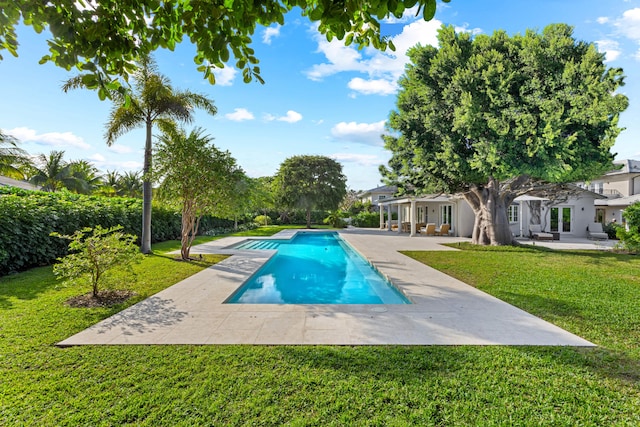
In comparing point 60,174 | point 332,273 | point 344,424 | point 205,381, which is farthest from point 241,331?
point 60,174

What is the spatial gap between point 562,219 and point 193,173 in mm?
25301

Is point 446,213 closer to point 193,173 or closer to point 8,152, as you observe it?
point 193,173

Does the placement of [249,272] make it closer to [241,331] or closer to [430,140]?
[241,331]

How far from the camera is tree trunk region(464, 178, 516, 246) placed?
15.9m

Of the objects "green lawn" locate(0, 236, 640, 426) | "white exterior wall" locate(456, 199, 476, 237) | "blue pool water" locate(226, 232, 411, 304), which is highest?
"white exterior wall" locate(456, 199, 476, 237)

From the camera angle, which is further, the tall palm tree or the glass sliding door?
the glass sliding door

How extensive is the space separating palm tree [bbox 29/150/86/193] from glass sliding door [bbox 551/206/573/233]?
37890mm

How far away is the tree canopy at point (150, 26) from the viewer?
7.12 ft

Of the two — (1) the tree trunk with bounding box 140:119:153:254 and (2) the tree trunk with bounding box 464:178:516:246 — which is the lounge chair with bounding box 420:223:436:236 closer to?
(2) the tree trunk with bounding box 464:178:516:246

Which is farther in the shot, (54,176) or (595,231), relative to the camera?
(54,176)

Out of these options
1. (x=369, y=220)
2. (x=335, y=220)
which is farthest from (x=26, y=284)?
(x=369, y=220)

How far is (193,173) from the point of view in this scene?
1061 cm

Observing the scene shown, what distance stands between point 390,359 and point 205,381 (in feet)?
6.73

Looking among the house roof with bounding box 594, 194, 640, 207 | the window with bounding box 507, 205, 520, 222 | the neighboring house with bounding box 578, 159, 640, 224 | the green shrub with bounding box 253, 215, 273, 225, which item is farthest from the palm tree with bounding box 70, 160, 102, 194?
the house roof with bounding box 594, 194, 640, 207
